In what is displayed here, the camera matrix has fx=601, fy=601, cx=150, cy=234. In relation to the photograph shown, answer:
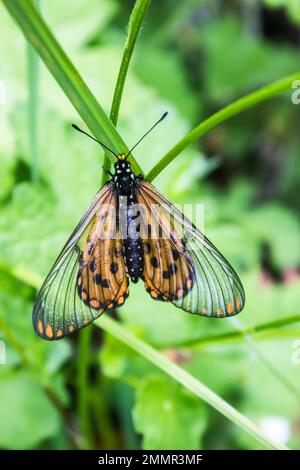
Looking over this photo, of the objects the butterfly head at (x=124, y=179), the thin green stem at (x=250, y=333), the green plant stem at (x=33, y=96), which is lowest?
the thin green stem at (x=250, y=333)

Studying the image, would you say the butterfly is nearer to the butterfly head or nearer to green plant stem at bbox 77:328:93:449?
the butterfly head

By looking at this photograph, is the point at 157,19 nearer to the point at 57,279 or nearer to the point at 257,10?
the point at 257,10

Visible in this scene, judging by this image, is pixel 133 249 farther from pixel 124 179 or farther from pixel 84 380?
pixel 84 380

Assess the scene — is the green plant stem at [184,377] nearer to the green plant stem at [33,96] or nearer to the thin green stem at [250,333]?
the thin green stem at [250,333]

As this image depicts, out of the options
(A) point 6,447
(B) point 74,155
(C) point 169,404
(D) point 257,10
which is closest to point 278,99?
(D) point 257,10

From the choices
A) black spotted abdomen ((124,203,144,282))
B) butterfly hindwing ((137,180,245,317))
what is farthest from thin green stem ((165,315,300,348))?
black spotted abdomen ((124,203,144,282))

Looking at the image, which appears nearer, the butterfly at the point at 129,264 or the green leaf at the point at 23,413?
the butterfly at the point at 129,264

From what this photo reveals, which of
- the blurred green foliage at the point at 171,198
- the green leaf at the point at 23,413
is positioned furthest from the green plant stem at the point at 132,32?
the green leaf at the point at 23,413
